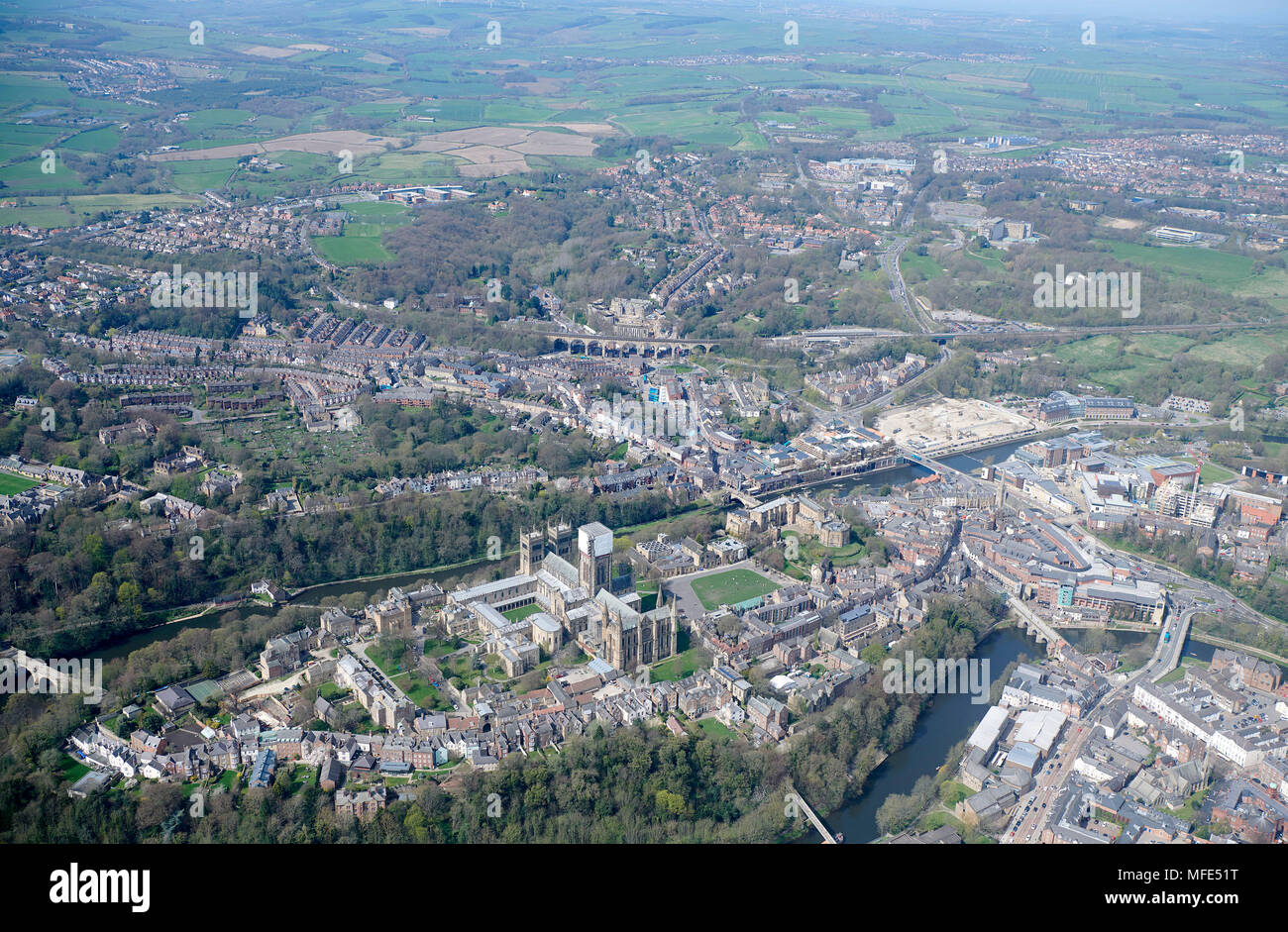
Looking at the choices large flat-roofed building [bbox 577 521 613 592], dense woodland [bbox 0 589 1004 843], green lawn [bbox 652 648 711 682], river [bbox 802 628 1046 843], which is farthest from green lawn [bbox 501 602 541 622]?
river [bbox 802 628 1046 843]

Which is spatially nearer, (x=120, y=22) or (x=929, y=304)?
(x=929, y=304)

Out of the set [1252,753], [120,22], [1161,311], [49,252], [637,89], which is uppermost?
[120,22]

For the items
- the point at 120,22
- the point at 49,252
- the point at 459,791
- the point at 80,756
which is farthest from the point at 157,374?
the point at 120,22

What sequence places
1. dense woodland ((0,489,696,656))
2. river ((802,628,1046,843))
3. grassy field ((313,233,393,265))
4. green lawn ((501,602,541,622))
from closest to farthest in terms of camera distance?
river ((802,628,1046,843)), dense woodland ((0,489,696,656)), green lawn ((501,602,541,622)), grassy field ((313,233,393,265))

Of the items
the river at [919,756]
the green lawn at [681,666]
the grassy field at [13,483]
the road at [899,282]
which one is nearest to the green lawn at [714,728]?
the green lawn at [681,666]

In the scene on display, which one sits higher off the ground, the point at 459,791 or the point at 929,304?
the point at 929,304

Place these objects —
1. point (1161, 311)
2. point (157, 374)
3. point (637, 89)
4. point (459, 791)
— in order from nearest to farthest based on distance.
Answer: point (459, 791)
point (157, 374)
point (1161, 311)
point (637, 89)

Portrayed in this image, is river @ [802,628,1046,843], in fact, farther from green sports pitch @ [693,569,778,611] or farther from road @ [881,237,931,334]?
road @ [881,237,931,334]
